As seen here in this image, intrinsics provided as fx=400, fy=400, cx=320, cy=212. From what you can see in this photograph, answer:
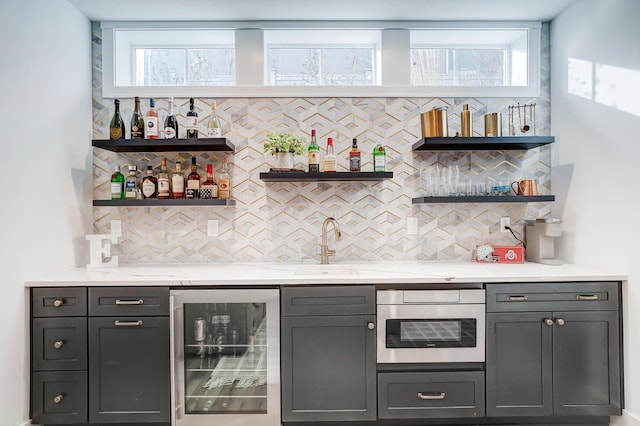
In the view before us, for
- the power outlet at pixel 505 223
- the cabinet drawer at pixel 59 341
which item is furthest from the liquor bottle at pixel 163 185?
the power outlet at pixel 505 223

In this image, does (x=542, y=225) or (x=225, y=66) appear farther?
(x=225, y=66)

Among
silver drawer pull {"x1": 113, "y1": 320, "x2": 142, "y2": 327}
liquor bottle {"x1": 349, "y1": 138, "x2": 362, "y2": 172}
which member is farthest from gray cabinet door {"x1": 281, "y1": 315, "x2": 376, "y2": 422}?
liquor bottle {"x1": 349, "y1": 138, "x2": 362, "y2": 172}

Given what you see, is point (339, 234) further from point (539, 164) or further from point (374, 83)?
point (539, 164)

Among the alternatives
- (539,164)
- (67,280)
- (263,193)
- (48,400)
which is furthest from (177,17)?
(539,164)

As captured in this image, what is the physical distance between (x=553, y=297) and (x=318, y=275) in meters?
1.37

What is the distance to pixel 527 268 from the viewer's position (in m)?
2.58

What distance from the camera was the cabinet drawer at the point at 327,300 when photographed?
2.29 metres

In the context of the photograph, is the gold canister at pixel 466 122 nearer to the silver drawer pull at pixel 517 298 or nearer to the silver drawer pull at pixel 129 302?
the silver drawer pull at pixel 517 298

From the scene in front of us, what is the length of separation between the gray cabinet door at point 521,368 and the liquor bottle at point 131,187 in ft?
8.10

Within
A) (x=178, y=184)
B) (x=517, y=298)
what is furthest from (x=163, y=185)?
(x=517, y=298)

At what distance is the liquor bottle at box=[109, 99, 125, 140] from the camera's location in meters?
2.80

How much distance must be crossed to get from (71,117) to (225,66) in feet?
3.76

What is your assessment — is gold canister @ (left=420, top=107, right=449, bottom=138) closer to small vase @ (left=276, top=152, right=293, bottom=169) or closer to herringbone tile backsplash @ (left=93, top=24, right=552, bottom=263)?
herringbone tile backsplash @ (left=93, top=24, right=552, bottom=263)

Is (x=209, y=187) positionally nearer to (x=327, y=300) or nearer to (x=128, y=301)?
(x=128, y=301)
